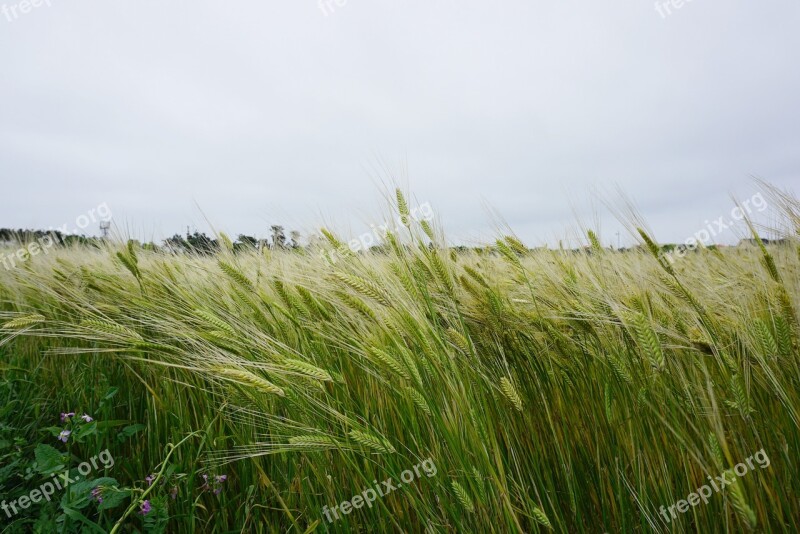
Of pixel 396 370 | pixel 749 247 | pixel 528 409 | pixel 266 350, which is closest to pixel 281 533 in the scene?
pixel 266 350

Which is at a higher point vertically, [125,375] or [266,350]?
[125,375]

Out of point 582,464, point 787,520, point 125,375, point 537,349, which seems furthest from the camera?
point 125,375

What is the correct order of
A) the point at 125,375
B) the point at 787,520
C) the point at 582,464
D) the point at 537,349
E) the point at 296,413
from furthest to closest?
the point at 125,375
the point at 537,349
the point at 296,413
the point at 582,464
the point at 787,520

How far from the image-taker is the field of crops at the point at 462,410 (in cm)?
102

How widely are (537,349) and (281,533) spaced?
1.01 meters

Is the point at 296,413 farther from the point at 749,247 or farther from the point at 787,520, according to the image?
the point at 749,247

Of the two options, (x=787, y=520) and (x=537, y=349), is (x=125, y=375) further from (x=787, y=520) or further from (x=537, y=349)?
(x=787, y=520)

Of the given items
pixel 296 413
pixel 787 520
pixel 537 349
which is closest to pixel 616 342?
pixel 537 349

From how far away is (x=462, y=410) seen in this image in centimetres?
102

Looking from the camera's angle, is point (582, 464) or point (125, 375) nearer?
point (582, 464)

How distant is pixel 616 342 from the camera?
4.30 ft

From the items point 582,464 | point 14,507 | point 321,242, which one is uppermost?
point 321,242

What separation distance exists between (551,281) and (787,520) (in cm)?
89

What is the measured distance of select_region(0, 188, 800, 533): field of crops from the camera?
1017mm
